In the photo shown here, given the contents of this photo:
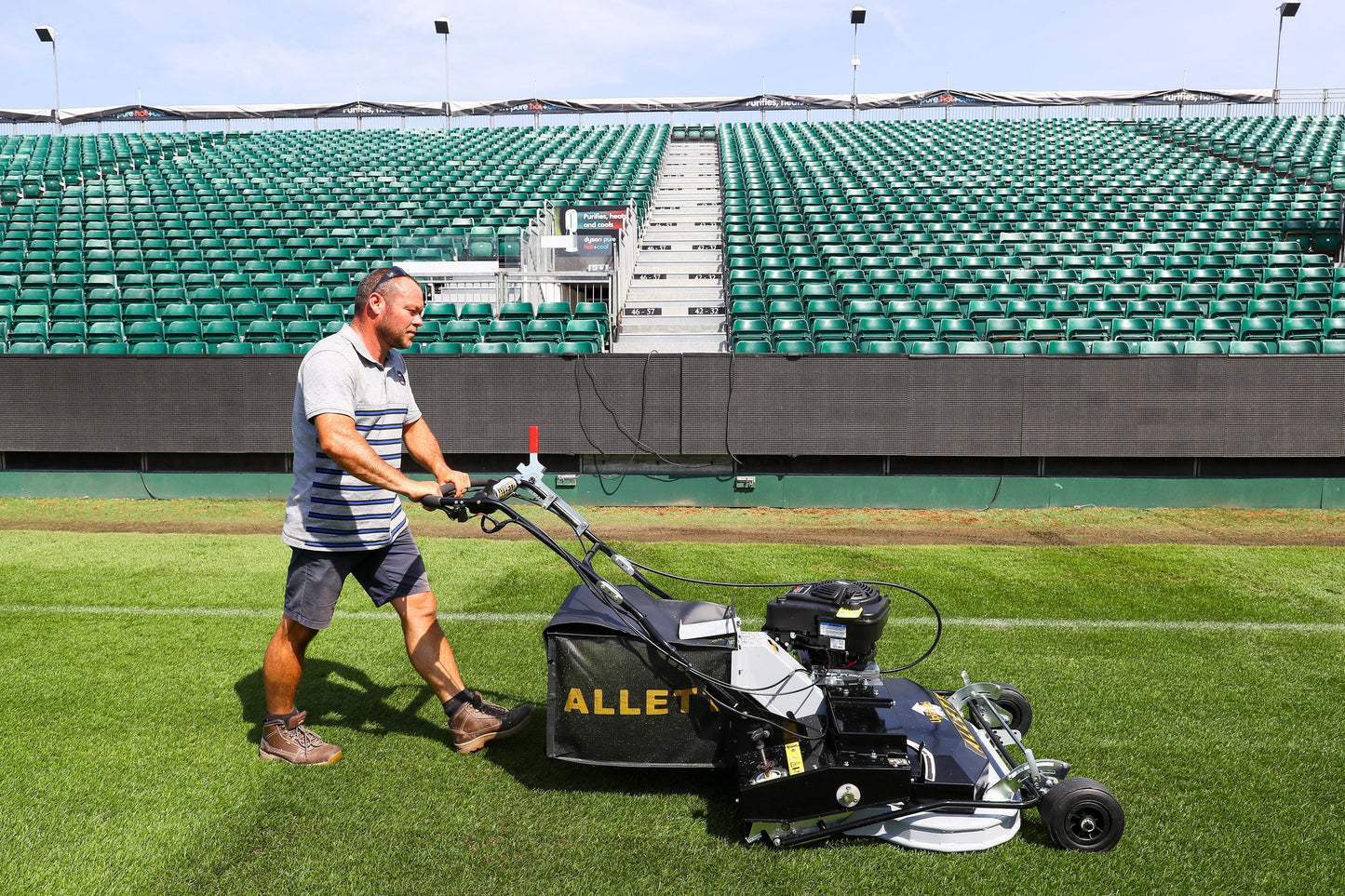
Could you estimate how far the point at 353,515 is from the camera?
11.5ft

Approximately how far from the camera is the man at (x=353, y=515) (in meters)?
3.40

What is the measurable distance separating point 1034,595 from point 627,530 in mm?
3794

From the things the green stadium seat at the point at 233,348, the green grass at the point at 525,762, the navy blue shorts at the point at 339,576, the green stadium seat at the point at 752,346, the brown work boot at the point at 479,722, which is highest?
the green stadium seat at the point at 752,346

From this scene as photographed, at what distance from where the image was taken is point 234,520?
8969mm

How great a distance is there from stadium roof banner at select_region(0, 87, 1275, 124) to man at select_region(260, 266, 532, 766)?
92.4ft

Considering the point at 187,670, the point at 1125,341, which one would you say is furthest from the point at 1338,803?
the point at 1125,341

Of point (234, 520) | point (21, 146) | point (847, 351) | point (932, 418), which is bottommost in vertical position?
point (234, 520)

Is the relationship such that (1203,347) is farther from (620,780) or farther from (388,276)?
(388,276)

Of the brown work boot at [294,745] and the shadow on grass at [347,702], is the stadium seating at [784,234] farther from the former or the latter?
the brown work boot at [294,745]

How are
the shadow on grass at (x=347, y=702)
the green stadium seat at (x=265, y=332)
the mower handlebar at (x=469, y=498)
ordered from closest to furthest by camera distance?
the mower handlebar at (x=469, y=498), the shadow on grass at (x=347, y=702), the green stadium seat at (x=265, y=332)

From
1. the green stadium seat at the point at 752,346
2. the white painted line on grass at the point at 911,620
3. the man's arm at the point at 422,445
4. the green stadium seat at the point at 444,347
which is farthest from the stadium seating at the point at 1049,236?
the man's arm at the point at 422,445

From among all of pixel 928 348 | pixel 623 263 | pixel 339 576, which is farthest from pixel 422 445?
pixel 623 263

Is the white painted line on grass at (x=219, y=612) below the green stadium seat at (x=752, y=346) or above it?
below

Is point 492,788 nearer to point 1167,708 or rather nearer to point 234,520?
point 1167,708
